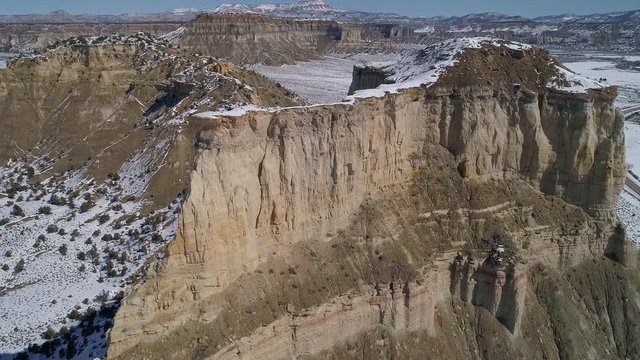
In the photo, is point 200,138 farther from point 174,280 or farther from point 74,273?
point 74,273

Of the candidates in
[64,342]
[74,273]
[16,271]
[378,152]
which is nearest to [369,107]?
[378,152]

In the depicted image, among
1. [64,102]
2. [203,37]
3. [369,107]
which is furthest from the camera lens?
[203,37]

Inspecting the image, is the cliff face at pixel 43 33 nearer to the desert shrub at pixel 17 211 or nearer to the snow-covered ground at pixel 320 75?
the snow-covered ground at pixel 320 75

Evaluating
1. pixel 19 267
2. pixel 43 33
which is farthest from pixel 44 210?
pixel 43 33

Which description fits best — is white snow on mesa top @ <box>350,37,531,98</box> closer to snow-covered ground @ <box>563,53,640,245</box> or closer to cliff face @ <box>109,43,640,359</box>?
cliff face @ <box>109,43,640,359</box>

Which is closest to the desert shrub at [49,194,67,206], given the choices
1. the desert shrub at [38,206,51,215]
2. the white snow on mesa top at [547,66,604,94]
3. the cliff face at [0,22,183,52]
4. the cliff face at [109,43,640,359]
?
the desert shrub at [38,206,51,215]
